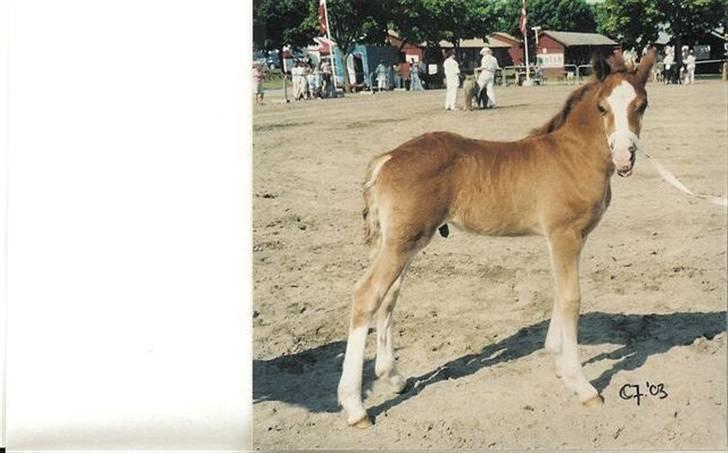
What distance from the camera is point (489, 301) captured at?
5125mm

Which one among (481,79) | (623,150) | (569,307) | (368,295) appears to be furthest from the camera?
(481,79)

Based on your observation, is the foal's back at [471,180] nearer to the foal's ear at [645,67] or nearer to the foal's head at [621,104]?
the foal's head at [621,104]

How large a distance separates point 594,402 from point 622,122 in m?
1.47

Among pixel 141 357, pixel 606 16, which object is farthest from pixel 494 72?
pixel 141 357

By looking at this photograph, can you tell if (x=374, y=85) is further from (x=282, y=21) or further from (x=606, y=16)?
(x=606, y=16)

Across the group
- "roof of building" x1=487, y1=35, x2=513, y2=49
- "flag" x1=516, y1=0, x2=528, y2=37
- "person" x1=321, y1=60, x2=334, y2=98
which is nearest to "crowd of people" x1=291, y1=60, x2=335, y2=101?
"person" x1=321, y1=60, x2=334, y2=98

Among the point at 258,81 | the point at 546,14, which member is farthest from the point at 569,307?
the point at 258,81

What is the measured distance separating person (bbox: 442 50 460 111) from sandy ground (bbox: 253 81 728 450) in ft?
0.26

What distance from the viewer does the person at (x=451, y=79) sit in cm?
509

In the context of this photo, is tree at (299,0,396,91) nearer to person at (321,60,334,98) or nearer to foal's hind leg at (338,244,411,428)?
person at (321,60,334,98)

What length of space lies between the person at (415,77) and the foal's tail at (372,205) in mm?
595

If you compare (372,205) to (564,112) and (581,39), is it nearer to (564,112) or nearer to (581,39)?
(564,112)

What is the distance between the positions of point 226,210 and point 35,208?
1062mm

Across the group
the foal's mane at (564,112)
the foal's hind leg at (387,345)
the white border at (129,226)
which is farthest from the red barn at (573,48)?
the white border at (129,226)
